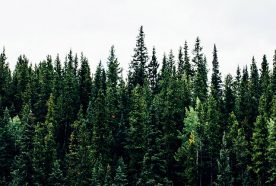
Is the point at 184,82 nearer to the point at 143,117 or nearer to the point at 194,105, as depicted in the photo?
the point at 194,105

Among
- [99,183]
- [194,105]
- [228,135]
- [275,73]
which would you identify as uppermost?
[275,73]

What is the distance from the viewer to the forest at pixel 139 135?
70.1 meters

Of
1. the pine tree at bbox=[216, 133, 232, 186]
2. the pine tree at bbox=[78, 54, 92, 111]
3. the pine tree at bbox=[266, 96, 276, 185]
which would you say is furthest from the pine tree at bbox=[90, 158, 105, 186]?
the pine tree at bbox=[78, 54, 92, 111]

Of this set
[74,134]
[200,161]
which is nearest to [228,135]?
[200,161]

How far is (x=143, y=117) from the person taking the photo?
7488cm

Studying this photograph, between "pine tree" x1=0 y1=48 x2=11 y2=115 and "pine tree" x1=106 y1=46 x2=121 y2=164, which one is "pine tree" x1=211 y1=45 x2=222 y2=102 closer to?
"pine tree" x1=106 y1=46 x2=121 y2=164

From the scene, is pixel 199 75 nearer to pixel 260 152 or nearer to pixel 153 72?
pixel 153 72

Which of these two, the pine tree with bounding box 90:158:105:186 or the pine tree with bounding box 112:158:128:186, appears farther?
the pine tree with bounding box 90:158:105:186

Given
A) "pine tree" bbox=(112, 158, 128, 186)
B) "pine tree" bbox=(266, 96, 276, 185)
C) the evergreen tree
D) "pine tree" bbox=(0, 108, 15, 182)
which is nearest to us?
"pine tree" bbox=(112, 158, 128, 186)

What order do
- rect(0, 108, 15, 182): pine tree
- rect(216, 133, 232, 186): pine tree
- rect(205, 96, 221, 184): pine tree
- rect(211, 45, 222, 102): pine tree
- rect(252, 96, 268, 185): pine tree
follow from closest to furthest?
rect(216, 133, 232, 186): pine tree, rect(252, 96, 268, 185): pine tree, rect(205, 96, 221, 184): pine tree, rect(0, 108, 15, 182): pine tree, rect(211, 45, 222, 102): pine tree

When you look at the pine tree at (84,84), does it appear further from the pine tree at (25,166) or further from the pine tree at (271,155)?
the pine tree at (271,155)

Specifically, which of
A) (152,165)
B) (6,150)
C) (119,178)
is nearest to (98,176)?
(119,178)

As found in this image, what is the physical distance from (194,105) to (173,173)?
865 inches

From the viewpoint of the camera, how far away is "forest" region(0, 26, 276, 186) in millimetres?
70125
